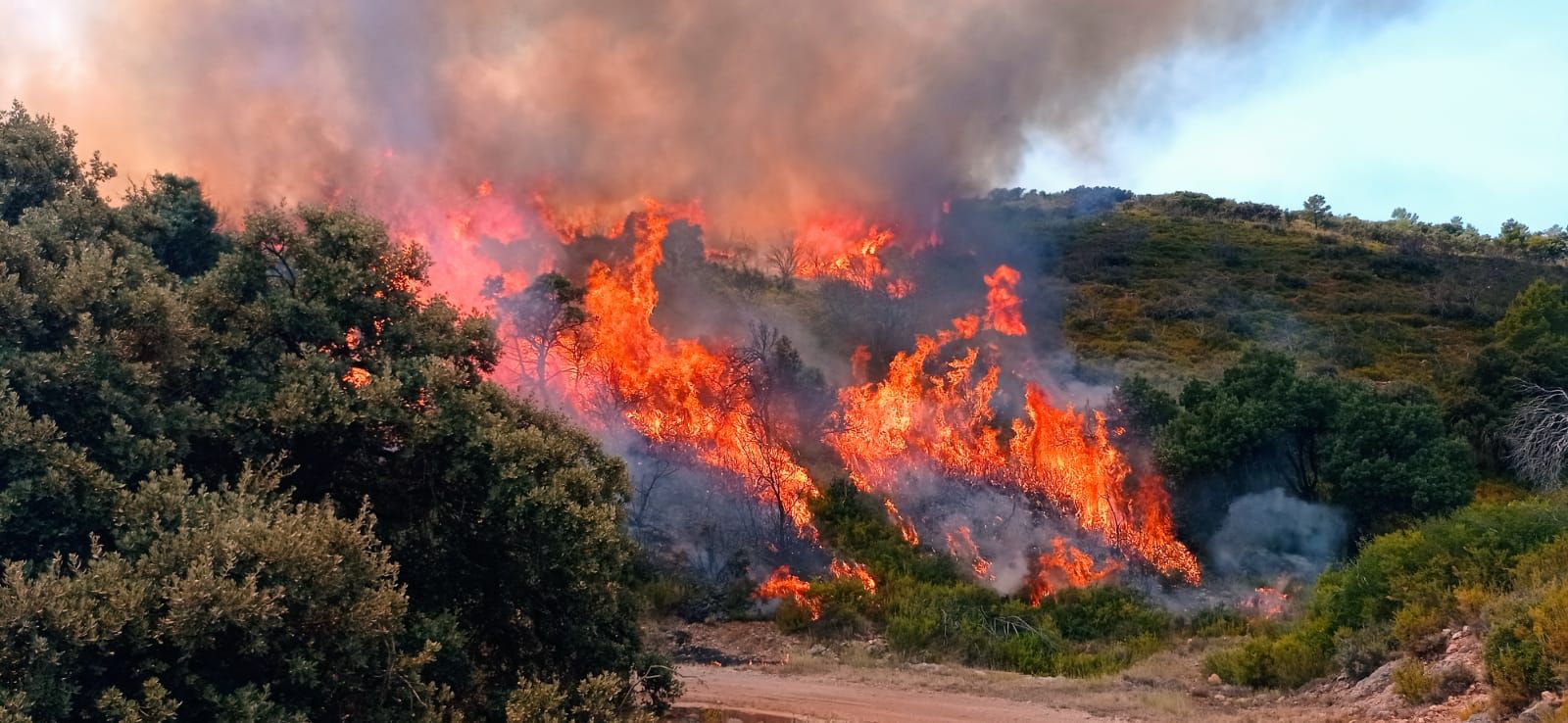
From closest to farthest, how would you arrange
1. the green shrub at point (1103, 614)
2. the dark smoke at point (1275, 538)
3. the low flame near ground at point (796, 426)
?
the green shrub at point (1103, 614)
the dark smoke at point (1275, 538)
the low flame near ground at point (796, 426)

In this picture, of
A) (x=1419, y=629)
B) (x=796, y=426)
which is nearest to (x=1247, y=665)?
(x=1419, y=629)

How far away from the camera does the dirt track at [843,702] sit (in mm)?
18422

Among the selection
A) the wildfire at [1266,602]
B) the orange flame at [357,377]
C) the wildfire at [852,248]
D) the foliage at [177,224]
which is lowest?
the wildfire at [1266,602]

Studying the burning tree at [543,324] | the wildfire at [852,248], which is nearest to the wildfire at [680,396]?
the burning tree at [543,324]

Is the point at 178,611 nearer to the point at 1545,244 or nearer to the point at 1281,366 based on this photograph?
the point at 1281,366

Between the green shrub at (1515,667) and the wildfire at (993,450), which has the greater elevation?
the wildfire at (993,450)

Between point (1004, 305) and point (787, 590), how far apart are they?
20.2m

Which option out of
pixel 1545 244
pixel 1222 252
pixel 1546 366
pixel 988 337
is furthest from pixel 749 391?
pixel 1545 244

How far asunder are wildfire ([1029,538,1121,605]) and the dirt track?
750 cm

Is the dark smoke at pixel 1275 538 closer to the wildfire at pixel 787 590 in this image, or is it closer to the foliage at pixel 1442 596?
the foliage at pixel 1442 596

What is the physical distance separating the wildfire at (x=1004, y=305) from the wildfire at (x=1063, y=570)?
43.5 feet

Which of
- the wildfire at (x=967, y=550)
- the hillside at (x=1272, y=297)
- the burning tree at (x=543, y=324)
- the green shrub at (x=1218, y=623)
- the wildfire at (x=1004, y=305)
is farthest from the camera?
the hillside at (x=1272, y=297)

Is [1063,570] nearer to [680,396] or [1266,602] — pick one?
[1266,602]

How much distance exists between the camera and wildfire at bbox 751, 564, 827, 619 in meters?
27.0
